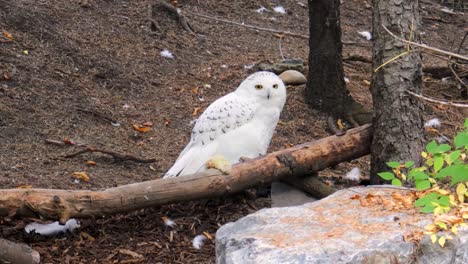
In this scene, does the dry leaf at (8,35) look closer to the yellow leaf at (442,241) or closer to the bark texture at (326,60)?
the bark texture at (326,60)

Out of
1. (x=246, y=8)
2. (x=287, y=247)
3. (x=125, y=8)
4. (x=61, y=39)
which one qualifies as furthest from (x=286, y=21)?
(x=287, y=247)

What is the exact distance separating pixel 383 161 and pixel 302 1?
6.22 metres

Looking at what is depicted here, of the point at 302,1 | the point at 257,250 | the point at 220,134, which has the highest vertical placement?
the point at 257,250

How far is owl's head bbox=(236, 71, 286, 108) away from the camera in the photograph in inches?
229

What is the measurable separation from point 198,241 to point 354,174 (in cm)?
176

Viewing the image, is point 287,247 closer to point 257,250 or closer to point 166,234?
point 257,250

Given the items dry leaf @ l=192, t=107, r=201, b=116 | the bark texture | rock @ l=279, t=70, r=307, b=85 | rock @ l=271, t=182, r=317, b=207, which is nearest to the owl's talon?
rock @ l=271, t=182, r=317, b=207

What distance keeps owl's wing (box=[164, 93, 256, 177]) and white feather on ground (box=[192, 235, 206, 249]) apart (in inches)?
21.9

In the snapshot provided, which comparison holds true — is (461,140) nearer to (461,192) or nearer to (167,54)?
(461,192)

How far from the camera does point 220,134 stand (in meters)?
5.62

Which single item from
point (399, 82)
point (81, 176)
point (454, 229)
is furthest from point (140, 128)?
point (454, 229)

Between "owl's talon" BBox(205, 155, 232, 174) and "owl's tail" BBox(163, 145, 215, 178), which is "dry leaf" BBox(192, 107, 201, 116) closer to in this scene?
"owl's tail" BBox(163, 145, 215, 178)

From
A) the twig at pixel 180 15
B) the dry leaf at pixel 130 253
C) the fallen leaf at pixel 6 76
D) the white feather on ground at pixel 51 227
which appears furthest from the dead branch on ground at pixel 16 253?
the twig at pixel 180 15

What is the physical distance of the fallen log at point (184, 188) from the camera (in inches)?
177
